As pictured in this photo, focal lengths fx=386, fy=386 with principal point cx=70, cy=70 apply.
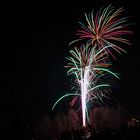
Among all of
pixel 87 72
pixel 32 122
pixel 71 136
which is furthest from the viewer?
pixel 32 122

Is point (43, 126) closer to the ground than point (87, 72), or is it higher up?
closer to the ground

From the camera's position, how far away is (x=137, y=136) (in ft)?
55.6

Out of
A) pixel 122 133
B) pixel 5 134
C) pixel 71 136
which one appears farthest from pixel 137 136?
pixel 5 134

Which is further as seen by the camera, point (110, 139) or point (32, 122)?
point (32, 122)

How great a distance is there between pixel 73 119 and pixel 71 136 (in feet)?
85.6

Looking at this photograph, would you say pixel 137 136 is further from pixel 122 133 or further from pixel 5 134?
pixel 5 134

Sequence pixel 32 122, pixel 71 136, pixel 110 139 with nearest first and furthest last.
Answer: pixel 110 139 < pixel 71 136 < pixel 32 122

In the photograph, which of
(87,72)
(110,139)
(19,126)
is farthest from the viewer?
(87,72)

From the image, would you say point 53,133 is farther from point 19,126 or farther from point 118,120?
point 19,126

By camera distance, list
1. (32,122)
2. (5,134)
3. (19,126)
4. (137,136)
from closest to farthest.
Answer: (137,136)
(5,134)
(19,126)
(32,122)

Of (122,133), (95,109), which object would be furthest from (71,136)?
(95,109)

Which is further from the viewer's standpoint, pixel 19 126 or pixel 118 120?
pixel 118 120

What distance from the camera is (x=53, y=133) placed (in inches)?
1751

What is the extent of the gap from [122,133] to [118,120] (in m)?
28.2
